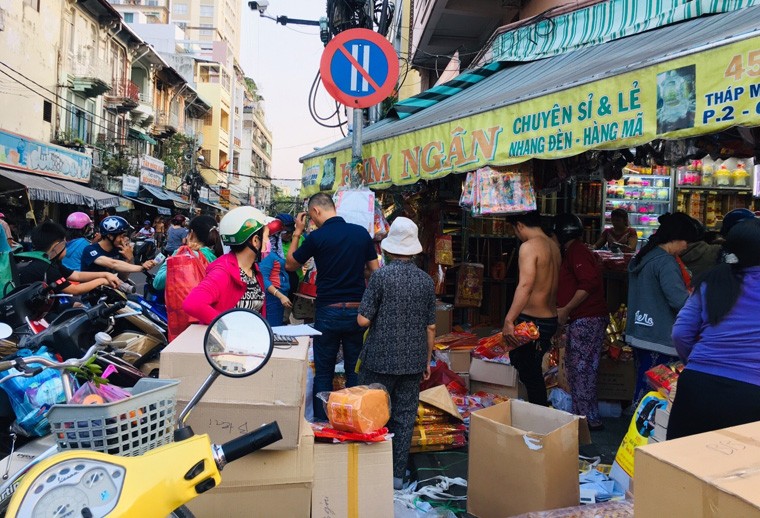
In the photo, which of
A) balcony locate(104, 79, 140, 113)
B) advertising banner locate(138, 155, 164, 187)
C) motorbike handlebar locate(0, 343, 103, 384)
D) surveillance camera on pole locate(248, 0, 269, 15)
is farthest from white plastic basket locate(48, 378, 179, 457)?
advertising banner locate(138, 155, 164, 187)

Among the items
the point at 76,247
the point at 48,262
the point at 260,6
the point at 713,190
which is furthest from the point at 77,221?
the point at 713,190

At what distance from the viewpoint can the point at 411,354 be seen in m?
4.11

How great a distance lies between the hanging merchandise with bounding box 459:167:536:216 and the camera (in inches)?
187

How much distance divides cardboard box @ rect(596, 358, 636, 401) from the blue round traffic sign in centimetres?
336

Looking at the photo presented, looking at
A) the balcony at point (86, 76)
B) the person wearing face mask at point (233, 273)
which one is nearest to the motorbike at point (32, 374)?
the person wearing face mask at point (233, 273)

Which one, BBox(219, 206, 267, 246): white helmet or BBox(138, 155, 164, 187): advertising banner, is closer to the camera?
BBox(219, 206, 267, 246): white helmet

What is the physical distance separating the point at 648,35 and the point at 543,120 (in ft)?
6.22

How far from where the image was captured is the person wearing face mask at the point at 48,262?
5215mm

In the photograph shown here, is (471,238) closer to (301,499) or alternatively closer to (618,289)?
(618,289)

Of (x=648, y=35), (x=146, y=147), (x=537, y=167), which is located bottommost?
(x=537, y=167)

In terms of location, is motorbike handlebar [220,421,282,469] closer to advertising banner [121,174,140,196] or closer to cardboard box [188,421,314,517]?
cardboard box [188,421,314,517]

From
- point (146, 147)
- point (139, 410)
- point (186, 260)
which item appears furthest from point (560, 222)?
point (146, 147)

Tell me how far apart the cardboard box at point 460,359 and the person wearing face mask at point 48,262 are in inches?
127

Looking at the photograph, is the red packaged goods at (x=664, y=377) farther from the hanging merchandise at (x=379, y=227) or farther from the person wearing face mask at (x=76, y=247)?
the person wearing face mask at (x=76, y=247)
